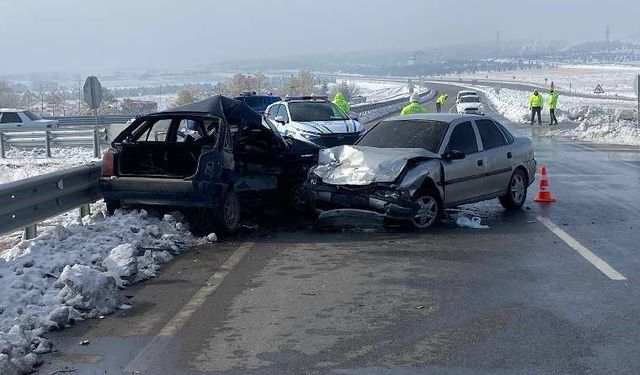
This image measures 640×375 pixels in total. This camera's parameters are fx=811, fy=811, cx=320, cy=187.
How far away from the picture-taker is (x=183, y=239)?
33.5 ft

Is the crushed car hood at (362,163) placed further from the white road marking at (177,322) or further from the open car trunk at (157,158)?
the white road marking at (177,322)

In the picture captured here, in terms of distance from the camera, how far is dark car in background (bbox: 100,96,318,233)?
10.4 m

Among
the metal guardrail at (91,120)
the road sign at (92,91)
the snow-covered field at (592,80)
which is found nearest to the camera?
the road sign at (92,91)

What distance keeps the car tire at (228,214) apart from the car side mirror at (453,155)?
2931 millimetres

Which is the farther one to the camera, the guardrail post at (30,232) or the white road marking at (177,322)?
the guardrail post at (30,232)

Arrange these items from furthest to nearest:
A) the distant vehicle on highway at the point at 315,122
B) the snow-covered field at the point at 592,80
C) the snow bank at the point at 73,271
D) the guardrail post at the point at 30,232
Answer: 1. the snow-covered field at the point at 592,80
2. the distant vehicle on highway at the point at 315,122
3. the guardrail post at the point at 30,232
4. the snow bank at the point at 73,271

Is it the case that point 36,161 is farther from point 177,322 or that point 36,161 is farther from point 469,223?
point 177,322

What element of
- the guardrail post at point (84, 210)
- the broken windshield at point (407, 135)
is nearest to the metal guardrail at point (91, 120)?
the guardrail post at point (84, 210)

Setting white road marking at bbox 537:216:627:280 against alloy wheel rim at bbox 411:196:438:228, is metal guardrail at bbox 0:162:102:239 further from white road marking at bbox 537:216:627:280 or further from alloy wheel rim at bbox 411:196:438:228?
white road marking at bbox 537:216:627:280

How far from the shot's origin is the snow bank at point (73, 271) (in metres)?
6.07

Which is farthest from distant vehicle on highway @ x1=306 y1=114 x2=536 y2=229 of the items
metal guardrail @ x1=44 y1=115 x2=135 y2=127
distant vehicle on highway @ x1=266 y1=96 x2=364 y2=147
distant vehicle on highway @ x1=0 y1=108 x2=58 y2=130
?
metal guardrail @ x1=44 y1=115 x2=135 y2=127

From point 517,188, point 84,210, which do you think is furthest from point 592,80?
point 84,210

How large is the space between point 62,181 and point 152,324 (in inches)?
176

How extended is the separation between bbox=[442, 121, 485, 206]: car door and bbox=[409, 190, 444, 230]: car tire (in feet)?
0.74
